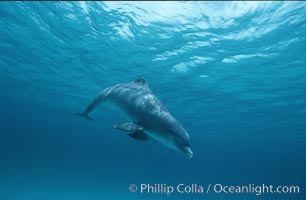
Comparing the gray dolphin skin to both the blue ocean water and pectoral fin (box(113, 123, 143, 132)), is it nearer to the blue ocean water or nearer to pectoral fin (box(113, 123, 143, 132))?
pectoral fin (box(113, 123, 143, 132))

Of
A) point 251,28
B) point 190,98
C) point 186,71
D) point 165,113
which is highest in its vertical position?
point 190,98

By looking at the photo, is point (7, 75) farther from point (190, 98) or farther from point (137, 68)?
point (190, 98)

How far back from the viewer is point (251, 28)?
14.4 m

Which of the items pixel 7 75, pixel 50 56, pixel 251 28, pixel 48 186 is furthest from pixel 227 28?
pixel 48 186

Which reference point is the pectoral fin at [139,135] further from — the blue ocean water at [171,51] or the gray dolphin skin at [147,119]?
the blue ocean water at [171,51]

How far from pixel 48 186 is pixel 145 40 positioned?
66729 millimetres

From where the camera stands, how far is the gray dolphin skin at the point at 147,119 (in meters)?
7.12

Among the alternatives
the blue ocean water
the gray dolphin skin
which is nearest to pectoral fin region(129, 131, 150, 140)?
the gray dolphin skin

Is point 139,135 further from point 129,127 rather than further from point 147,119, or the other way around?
point 147,119

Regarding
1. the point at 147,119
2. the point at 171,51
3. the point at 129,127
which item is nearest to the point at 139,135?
the point at 129,127

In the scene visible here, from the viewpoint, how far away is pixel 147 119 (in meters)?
7.81

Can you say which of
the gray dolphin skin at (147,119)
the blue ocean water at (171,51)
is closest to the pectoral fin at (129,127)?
the gray dolphin skin at (147,119)

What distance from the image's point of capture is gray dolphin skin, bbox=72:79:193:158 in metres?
7.12

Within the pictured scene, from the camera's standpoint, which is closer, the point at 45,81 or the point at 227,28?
the point at 227,28
